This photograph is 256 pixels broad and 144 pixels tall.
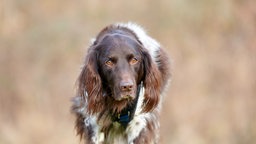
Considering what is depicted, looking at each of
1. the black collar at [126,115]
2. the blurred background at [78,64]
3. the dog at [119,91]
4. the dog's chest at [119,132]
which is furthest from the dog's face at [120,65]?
the blurred background at [78,64]

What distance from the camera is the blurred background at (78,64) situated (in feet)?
51.5

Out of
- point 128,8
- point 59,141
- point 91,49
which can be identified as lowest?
point 59,141

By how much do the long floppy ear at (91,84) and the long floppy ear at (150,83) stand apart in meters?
0.44

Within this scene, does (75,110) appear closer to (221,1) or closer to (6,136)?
(6,136)

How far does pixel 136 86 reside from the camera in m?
9.35

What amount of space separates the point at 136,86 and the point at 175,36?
689 centimetres

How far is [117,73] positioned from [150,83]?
0.53 metres

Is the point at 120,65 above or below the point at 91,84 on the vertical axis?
above

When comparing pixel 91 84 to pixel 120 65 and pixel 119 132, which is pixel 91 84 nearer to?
pixel 120 65

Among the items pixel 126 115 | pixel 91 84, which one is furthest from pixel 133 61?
pixel 126 115

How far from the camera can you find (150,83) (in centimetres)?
951

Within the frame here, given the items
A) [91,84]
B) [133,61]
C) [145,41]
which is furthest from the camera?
[145,41]

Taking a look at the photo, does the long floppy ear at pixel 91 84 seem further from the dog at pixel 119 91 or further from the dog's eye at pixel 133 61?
the dog's eye at pixel 133 61

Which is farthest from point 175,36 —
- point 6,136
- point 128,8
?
point 6,136
